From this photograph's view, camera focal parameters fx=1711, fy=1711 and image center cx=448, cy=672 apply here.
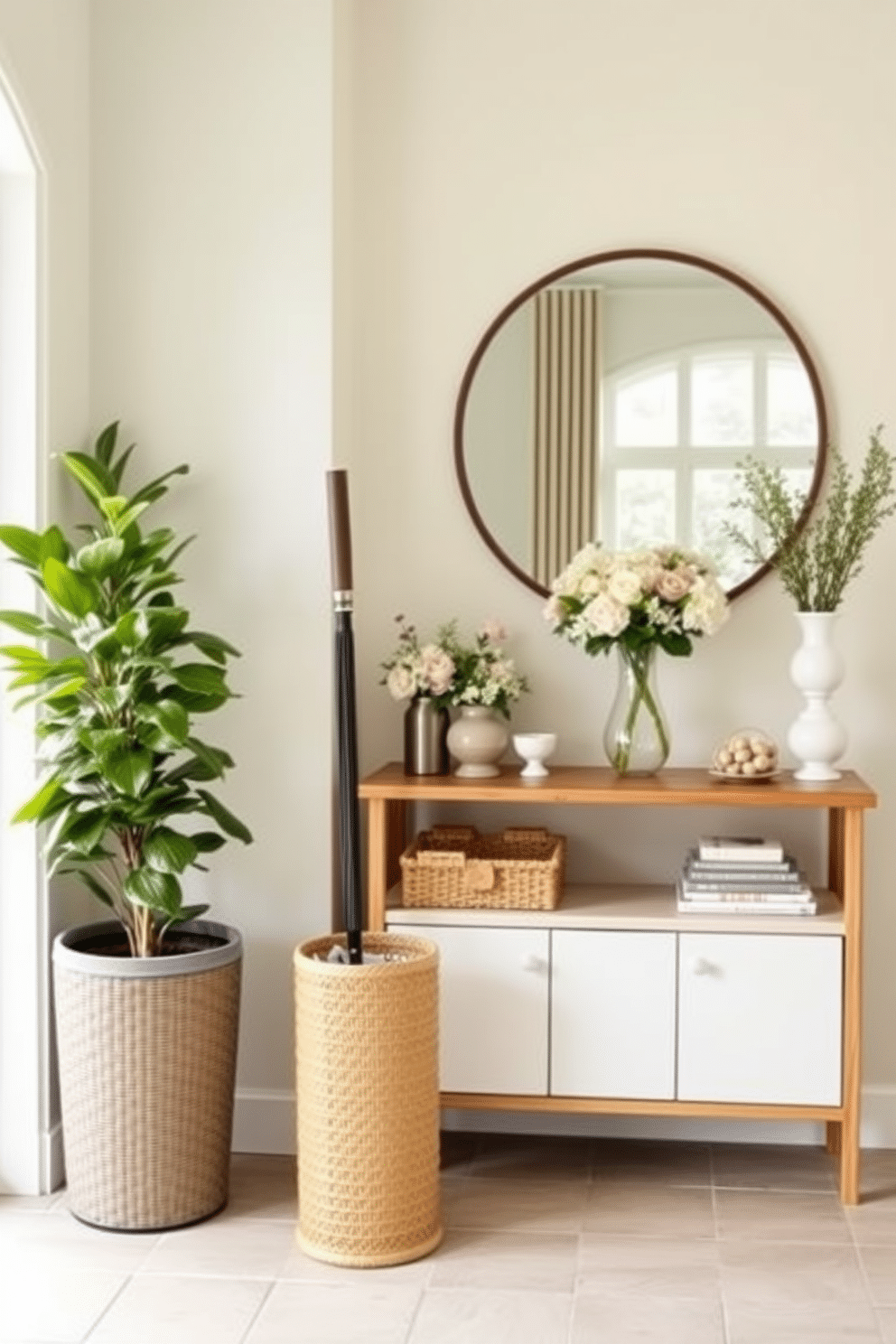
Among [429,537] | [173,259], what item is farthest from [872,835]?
[173,259]

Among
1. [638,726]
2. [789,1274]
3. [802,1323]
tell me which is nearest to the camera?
[802,1323]

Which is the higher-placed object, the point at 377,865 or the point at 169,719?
the point at 169,719

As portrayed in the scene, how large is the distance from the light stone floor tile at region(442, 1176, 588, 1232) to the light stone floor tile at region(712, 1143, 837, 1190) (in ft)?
1.08

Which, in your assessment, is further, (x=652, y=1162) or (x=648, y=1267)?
(x=652, y=1162)

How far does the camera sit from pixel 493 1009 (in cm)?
344

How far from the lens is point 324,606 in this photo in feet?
11.8

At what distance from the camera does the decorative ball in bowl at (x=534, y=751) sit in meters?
3.55

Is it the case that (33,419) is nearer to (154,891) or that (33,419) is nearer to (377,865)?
(154,891)

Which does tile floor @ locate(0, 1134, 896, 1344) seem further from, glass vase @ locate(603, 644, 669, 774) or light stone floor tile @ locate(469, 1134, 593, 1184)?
glass vase @ locate(603, 644, 669, 774)

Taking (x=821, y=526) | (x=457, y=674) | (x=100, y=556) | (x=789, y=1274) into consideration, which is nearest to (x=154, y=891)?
(x=100, y=556)

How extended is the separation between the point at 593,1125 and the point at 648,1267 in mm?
739

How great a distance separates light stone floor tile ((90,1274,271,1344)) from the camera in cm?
278

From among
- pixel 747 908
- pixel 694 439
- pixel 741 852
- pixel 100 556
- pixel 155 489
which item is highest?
pixel 694 439

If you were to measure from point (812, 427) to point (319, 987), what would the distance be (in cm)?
162
